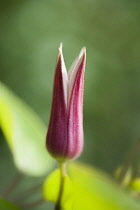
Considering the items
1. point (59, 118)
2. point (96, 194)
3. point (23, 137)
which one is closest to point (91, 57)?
point (23, 137)

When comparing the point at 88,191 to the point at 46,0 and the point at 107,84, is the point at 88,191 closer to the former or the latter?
the point at 107,84

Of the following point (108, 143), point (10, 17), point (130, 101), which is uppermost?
point (10, 17)

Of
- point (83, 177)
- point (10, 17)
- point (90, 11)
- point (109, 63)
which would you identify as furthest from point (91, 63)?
point (83, 177)

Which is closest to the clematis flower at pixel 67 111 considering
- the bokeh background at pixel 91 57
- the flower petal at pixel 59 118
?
the flower petal at pixel 59 118

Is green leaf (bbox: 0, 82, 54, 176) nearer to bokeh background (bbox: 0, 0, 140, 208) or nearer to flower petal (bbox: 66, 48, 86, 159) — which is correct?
flower petal (bbox: 66, 48, 86, 159)

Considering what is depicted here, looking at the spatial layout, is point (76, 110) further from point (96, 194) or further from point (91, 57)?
point (91, 57)
